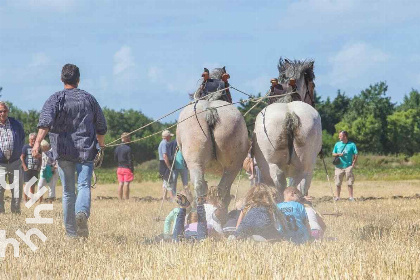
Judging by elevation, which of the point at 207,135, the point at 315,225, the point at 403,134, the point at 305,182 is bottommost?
the point at 315,225

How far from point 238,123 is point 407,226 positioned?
250 cm

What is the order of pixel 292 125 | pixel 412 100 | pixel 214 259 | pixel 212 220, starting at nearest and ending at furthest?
pixel 214 259 < pixel 212 220 < pixel 292 125 < pixel 412 100

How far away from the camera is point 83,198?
8.16 metres

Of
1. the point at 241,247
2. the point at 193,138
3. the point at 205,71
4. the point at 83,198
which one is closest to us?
the point at 241,247

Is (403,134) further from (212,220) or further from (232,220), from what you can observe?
(212,220)

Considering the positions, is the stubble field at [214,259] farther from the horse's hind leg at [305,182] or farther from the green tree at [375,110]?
the green tree at [375,110]

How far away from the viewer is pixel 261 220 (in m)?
7.94

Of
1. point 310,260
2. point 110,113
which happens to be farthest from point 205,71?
point 110,113

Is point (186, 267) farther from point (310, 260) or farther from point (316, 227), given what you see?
point (316, 227)

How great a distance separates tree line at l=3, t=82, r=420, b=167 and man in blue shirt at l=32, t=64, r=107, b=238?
5845 cm

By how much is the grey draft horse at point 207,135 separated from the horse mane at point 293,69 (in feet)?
4.56

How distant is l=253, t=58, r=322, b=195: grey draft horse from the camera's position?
32.0 feet

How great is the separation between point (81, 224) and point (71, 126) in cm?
105

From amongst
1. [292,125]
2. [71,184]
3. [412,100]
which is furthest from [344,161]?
[412,100]
